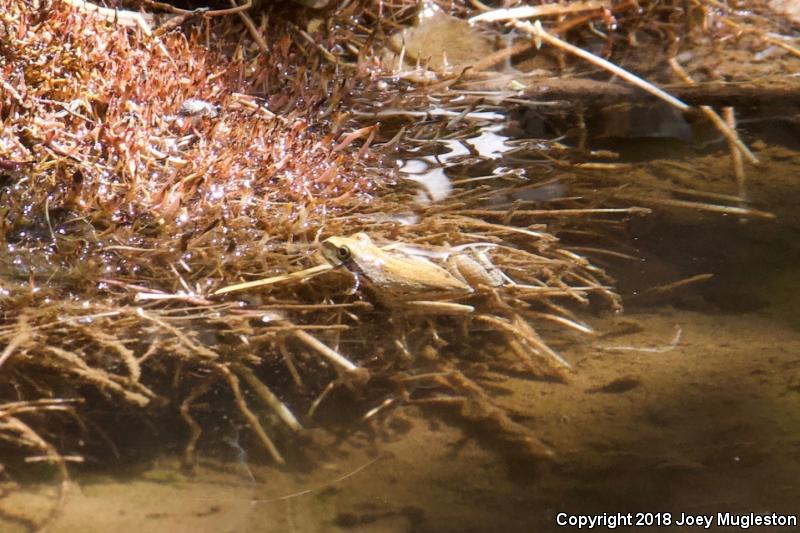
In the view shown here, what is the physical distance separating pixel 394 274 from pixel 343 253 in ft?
0.58

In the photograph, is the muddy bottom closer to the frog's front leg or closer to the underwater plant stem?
the underwater plant stem

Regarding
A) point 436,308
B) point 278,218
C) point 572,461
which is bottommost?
point 572,461

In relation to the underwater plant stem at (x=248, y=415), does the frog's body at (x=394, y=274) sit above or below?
above

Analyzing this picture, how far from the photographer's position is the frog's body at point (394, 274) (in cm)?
258

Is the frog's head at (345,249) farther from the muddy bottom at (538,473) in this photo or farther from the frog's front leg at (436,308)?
the muddy bottom at (538,473)

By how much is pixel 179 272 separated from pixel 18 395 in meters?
0.69

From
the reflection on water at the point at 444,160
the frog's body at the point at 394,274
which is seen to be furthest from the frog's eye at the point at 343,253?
the reflection on water at the point at 444,160

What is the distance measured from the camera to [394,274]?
8.48 ft

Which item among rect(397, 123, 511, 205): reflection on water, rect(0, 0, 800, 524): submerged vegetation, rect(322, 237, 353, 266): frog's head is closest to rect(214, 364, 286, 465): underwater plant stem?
rect(0, 0, 800, 524): submerged vegetation

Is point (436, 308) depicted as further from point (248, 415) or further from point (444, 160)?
point (444, 160)

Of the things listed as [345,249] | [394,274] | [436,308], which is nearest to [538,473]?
[436,308]

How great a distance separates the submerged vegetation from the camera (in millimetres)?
2268

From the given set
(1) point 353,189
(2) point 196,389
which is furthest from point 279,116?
(2) point 196,389

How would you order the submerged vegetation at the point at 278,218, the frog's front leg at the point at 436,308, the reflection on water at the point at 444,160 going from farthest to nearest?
the reflection on water at the point at 444,160 < the frog's front leg at the point at 436,308 < the submerged vegetation at the point at 278,218
